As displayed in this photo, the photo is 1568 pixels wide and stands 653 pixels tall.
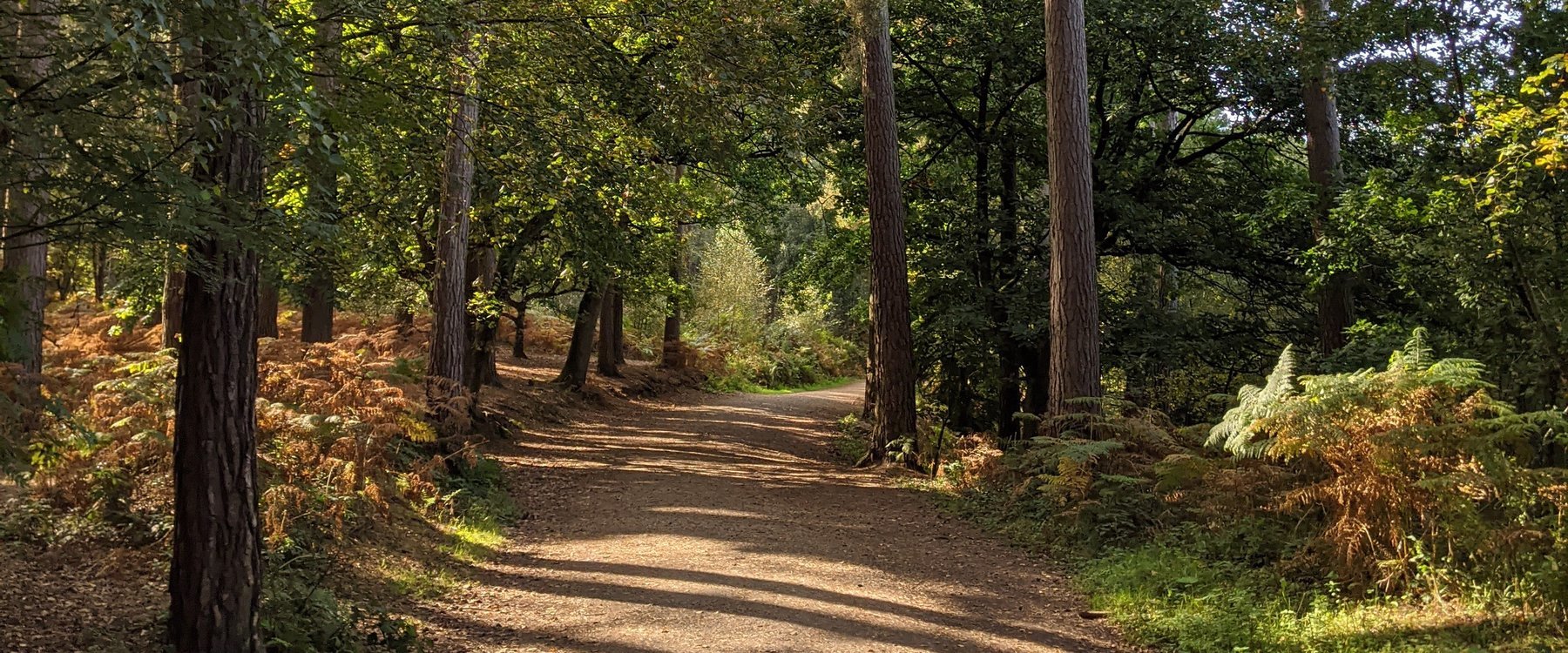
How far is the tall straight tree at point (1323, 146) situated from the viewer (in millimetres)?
10977

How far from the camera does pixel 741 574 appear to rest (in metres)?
7.38

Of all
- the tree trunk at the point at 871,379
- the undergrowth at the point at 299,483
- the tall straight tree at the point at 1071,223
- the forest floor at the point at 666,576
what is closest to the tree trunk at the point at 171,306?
the undergrowth at the point at 299,483

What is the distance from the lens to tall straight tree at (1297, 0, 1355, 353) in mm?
10977

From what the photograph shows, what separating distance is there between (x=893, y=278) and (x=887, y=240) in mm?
488

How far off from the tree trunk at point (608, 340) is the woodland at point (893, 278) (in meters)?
5.32

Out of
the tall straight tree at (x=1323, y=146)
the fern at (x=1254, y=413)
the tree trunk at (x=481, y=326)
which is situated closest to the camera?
the fern at (x=1254, y=413)

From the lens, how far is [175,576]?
471 centimetres

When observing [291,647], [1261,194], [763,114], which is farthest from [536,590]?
[1261,194]

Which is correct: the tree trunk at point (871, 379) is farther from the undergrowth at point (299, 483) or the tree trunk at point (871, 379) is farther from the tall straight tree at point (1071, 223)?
the undergrowth at point (299, 483)

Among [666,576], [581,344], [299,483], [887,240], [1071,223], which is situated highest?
[887,240]

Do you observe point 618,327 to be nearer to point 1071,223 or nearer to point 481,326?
point 481,326

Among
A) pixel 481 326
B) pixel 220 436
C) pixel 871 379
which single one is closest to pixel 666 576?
pixel 220 436

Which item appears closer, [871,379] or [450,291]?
[450,291]

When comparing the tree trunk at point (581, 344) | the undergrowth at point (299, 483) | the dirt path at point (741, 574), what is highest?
the tree trunk at point (581, 344)
